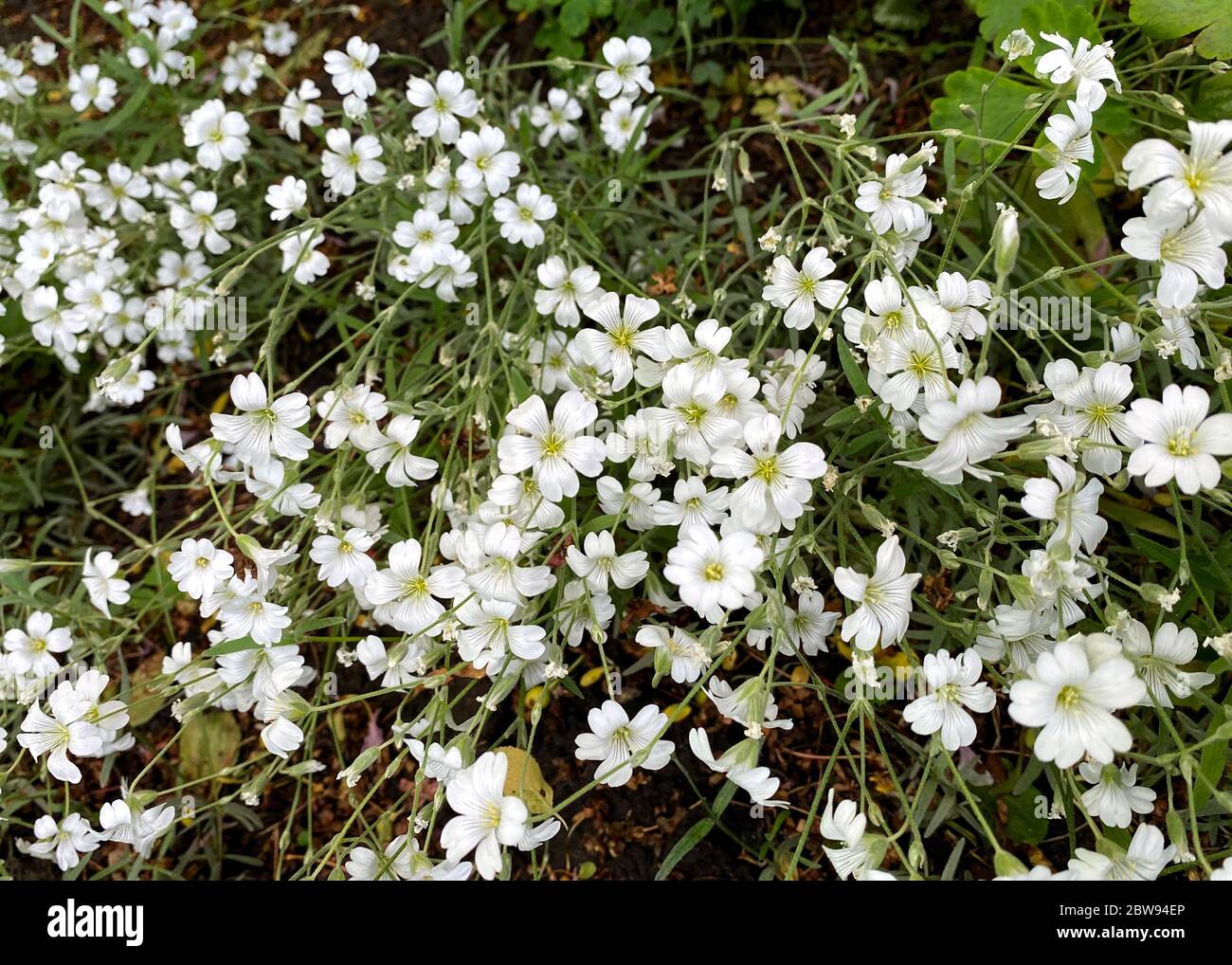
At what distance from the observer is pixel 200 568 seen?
1740 mm

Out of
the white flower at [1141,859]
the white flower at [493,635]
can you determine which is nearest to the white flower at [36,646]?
the white flower at [493,635]

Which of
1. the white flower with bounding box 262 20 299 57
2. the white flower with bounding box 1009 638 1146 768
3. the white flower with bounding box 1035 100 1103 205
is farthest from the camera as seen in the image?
the white flower with bounding box 262 20 299 57

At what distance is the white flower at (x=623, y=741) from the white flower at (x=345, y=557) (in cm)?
54

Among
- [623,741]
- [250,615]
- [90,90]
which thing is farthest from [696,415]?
[90,90]

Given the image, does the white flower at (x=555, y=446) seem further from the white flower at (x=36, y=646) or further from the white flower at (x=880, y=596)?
the white flower at (x=36, y=646)

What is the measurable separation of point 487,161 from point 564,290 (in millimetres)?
370

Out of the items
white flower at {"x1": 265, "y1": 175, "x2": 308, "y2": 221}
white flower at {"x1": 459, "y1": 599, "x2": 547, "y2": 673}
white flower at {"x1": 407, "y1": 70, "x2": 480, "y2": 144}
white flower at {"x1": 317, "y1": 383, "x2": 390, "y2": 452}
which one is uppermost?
white flower at {"x1": 407, "y1": 70, "x2": 480, "y2": 144}

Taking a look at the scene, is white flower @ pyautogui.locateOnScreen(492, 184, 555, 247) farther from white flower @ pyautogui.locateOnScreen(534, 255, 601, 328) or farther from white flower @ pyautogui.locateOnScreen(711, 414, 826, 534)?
white flower @ pyautogui.locateOnScreen(711, 414, 826, 534)

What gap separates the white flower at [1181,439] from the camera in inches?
52.9

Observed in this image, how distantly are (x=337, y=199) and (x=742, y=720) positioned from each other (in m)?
2.03

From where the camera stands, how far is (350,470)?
204 centimetres

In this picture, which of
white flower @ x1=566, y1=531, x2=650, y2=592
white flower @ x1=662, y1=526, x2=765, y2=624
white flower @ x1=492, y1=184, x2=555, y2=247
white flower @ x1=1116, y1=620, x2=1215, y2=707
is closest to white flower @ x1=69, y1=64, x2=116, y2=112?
white flower @ x1=492, y1=184, x2=555, y2=247

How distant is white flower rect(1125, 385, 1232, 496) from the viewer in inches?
52.9

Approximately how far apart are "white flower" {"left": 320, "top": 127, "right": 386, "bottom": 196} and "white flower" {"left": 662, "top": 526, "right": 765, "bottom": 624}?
1331 mm
